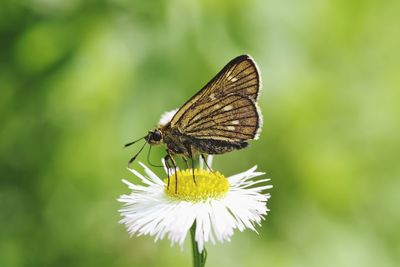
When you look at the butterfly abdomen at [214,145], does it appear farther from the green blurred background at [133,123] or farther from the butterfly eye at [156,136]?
the green blurred background at [133,123]

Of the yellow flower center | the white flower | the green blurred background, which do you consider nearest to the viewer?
the white flower

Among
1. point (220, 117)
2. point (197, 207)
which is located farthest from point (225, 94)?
point (197, 207)

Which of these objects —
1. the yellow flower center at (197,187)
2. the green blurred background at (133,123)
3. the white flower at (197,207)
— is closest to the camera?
the white flower at (197,207)

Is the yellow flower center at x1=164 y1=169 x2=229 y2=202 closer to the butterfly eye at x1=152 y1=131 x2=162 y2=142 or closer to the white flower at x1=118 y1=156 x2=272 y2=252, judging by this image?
the white flower at x1=118 y1=156 x2=272 y2=252

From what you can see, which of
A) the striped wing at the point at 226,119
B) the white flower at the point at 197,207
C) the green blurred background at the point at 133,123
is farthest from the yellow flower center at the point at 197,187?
the green blurred background at the point at 133,123

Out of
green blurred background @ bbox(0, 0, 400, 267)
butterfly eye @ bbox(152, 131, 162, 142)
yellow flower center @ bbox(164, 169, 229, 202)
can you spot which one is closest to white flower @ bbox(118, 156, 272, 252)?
yellow flower center @ bbox(164, 169, 229, 202)

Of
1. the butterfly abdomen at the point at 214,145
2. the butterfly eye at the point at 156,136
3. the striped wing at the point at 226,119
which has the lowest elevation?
the butterfly eye at the point at 156,136

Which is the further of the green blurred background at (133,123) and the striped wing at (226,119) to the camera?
the green blurred background at (133,123)

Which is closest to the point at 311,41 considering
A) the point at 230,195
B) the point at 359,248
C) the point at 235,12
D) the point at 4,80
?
the point at 235,12

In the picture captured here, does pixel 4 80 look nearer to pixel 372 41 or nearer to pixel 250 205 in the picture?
pixel 250 205

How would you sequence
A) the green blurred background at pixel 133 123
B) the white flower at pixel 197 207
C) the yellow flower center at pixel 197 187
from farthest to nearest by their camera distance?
the green blurred background at pixel 133 123, the yellow flower center at pixel 197 187, the white flower at pixel 197 207
